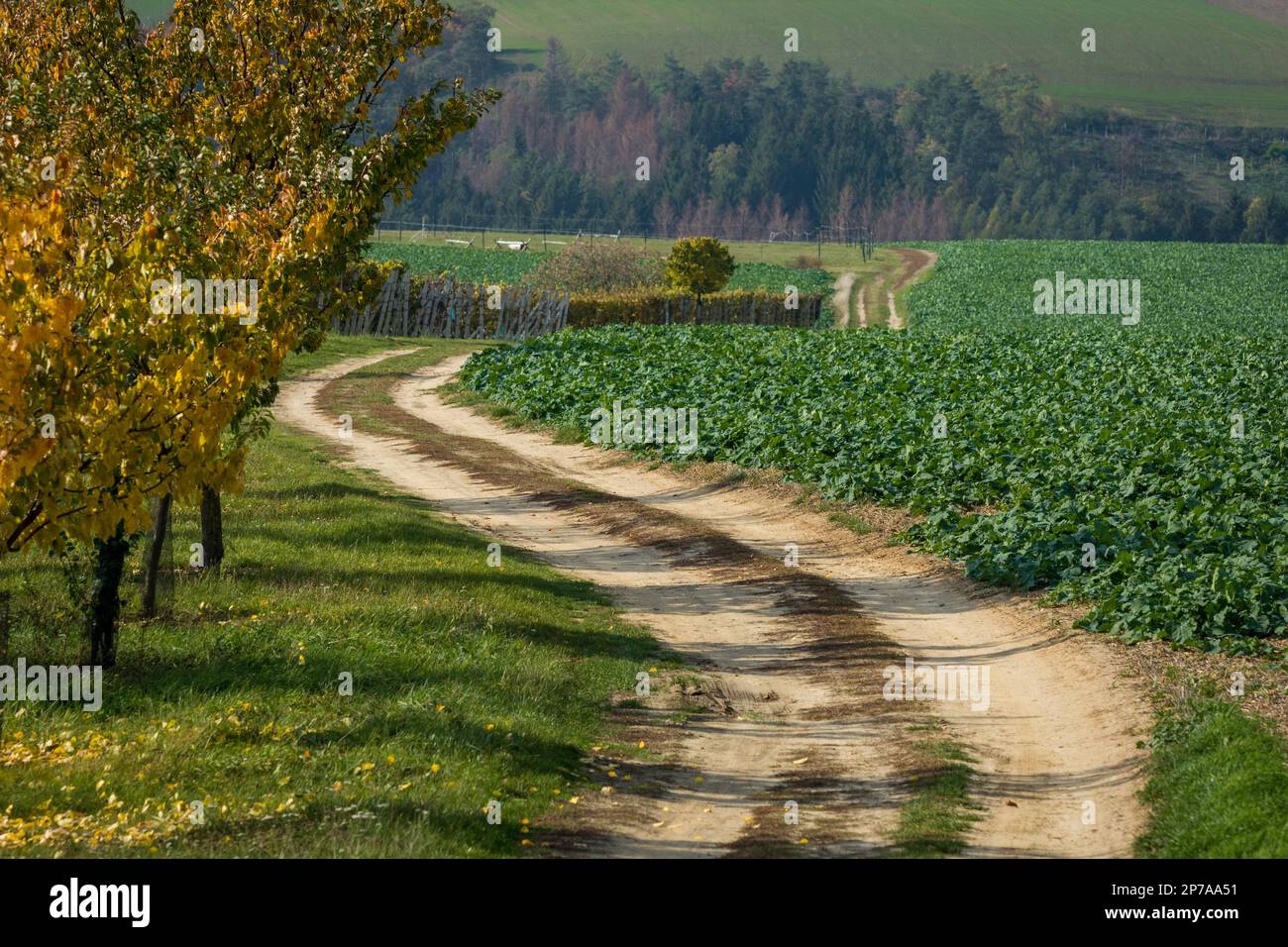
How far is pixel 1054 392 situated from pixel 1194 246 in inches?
3771

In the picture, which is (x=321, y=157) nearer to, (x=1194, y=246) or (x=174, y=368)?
(x=174, y=368)

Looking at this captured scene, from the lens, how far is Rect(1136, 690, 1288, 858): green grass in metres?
9.20

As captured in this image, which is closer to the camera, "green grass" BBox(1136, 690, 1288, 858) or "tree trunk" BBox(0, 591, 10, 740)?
"green grass" BBox(1136, 690, 1288, 858)

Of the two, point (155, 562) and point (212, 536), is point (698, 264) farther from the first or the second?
point (155, 562)

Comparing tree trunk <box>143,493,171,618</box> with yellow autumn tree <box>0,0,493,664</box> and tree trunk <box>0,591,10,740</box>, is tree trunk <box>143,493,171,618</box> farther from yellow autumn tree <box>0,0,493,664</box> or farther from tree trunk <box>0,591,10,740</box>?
tree trunk <box>0,591,10,740</box>

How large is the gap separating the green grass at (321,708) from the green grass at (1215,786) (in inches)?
170

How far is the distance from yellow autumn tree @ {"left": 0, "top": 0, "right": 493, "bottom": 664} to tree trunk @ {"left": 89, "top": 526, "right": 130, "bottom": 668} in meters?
0.02

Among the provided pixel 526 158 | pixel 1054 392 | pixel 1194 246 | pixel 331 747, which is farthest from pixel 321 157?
pixel 526 158

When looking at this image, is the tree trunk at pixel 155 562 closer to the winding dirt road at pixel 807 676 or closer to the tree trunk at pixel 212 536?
the tree trunk at pixel 212 536

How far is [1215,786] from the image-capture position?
10.1 metres

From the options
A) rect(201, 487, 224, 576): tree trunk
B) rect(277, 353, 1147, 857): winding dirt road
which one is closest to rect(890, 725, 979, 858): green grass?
rect(277, 353, 1147, 857): winding dirt road

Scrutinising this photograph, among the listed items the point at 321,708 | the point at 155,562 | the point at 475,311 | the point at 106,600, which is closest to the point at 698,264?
the point at 475,311

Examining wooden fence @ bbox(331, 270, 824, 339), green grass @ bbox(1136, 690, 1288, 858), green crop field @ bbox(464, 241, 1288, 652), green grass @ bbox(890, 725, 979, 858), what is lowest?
green grass @ bbox(890, 725, 979, 858)

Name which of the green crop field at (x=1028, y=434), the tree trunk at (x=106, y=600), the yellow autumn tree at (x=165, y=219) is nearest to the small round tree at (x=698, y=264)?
the green crop field at (x=1028, y=434)
